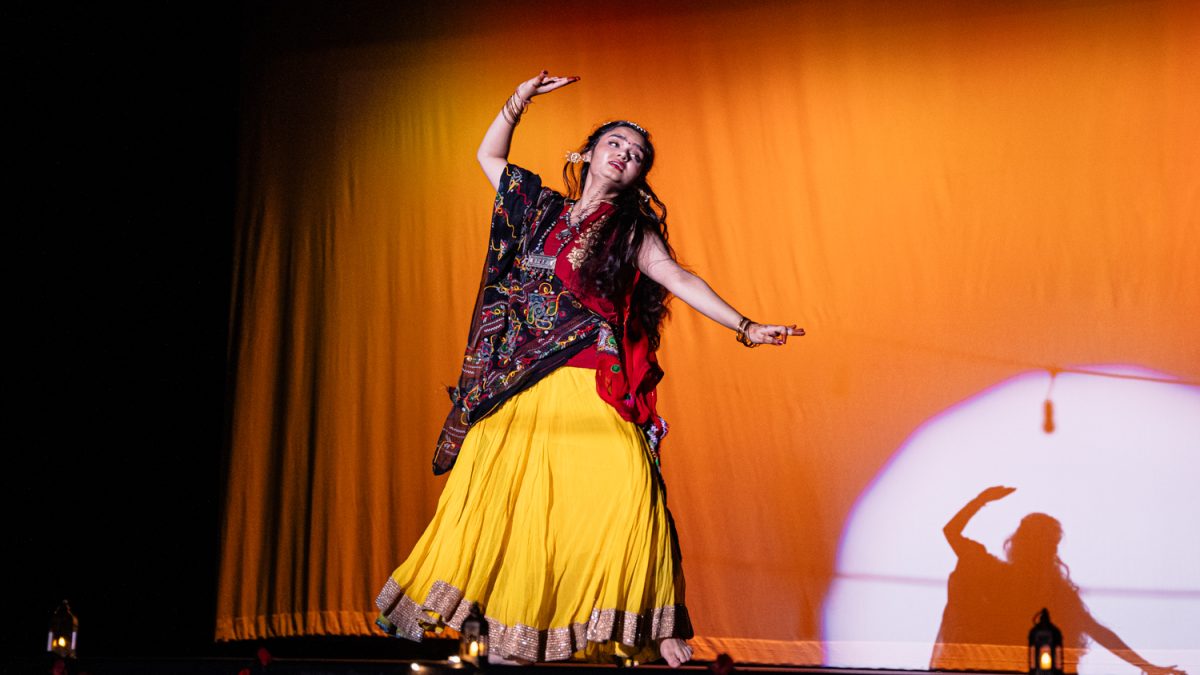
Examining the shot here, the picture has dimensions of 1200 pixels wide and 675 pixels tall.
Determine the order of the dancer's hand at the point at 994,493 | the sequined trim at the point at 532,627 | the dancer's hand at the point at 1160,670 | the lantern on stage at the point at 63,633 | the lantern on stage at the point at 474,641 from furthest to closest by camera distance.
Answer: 1. the dancer's hand at the point at 994,493
2. the dancer's hand at the point at 1160,670
3. the lantern on stage at the point at 63,633
4. the sequined trim at the point at 532,627
5. the lantern on stage at the point at 474,641

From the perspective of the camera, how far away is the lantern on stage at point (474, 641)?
2510 mm

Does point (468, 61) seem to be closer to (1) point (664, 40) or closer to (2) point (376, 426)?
(1) point (664, 40)

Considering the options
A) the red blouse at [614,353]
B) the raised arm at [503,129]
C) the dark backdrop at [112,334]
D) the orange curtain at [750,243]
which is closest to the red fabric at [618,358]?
the red blouse at [614,353]

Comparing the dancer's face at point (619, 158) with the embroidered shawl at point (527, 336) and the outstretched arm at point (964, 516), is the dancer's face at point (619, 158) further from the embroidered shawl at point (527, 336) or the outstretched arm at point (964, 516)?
the outstretched arm at point (964, 516)

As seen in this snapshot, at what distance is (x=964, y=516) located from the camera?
3980mm

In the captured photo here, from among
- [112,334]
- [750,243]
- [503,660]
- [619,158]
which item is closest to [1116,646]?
[750,243]

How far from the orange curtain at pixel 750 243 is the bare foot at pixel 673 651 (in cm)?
136

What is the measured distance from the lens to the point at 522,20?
15.3 ft

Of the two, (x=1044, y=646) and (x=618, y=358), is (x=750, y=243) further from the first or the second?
(x=1044, y=646)

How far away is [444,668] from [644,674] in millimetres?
393

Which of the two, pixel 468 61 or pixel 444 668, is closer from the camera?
pixel 444 668

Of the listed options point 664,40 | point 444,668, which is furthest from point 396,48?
point 444,668

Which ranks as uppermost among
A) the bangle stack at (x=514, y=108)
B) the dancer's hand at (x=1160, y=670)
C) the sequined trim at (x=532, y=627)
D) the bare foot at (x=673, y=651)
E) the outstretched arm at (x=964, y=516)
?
the bangle stack at (x=514, y=108)

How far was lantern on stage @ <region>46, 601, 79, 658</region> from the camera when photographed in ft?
9.50
